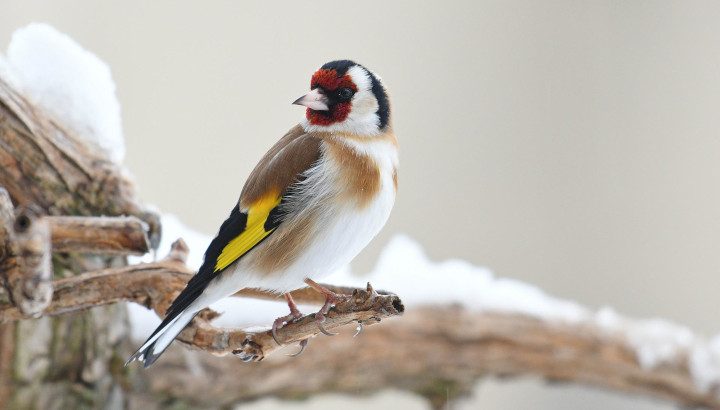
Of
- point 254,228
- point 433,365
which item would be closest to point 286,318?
point 254,228

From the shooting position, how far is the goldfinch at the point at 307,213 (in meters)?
1.44

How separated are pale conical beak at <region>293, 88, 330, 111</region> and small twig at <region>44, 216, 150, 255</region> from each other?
51cm

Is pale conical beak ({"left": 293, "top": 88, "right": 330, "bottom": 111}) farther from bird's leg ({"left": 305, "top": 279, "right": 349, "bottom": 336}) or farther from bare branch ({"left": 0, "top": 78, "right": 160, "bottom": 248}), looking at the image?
bare branch ({"left": 0, "top": 78, "right": 160, "bottom": 248})

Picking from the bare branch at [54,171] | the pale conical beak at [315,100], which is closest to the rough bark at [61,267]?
the bare branch at [54,171]

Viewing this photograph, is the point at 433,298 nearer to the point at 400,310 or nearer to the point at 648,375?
the point at 648,375

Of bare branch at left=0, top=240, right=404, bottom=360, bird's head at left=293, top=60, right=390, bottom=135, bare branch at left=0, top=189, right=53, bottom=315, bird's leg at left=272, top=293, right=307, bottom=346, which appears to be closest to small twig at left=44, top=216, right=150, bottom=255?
bare branch at left=0, top=240, right=404, bottom=360

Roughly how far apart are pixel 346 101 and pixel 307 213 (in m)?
0.25

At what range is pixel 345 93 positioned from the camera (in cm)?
150

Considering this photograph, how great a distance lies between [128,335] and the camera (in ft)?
6.86

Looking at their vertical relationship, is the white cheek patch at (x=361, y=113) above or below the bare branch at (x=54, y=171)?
above

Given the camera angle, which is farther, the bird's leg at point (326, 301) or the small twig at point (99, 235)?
the small twig at point (99, 235)

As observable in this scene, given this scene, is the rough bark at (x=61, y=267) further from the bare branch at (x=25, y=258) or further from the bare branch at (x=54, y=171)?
the bare branch at (x=25, y=258)

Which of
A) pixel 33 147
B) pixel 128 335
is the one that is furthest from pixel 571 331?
pixel 33 147

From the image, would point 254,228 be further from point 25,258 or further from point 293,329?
point 25,258
